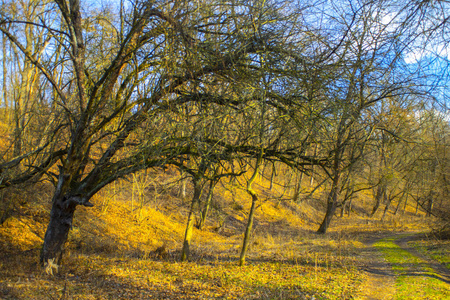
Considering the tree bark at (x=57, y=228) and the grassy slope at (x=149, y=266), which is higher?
the tree bark at (x=57, y=228)

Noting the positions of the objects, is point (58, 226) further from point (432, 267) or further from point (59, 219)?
point (432, 267)

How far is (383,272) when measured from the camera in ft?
28.8

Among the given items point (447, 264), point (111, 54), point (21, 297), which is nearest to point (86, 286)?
point (21, 297)

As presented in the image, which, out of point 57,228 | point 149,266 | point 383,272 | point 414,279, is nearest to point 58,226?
point 57,228

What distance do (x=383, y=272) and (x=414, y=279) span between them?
0.86 m

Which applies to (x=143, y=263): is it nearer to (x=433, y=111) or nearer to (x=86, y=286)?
(x=86, y=286)

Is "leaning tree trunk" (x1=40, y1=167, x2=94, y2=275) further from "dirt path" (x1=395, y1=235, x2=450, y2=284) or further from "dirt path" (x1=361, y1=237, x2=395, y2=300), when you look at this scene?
"dirt path" (x1=395, y1=235, x2=450, y2=284)

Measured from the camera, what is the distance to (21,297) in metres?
4.82

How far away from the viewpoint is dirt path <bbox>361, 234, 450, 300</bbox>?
22.9ft

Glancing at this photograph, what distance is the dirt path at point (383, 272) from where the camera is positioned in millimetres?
6973

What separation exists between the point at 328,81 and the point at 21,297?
20.7 feet

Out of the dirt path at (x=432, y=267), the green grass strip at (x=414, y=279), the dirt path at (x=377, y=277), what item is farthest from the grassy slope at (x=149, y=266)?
the dirt path at (x=432, y=267)

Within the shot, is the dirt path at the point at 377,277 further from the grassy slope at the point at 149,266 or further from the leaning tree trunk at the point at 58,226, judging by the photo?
the leaning tree trunk at the point at 58,226

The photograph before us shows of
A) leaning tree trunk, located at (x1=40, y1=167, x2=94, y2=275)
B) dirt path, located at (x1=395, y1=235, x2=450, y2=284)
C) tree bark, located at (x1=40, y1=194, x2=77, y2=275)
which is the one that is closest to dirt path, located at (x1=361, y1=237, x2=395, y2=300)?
dirt path, located at (x1=395, y1=235, x2=450, y2=284)
